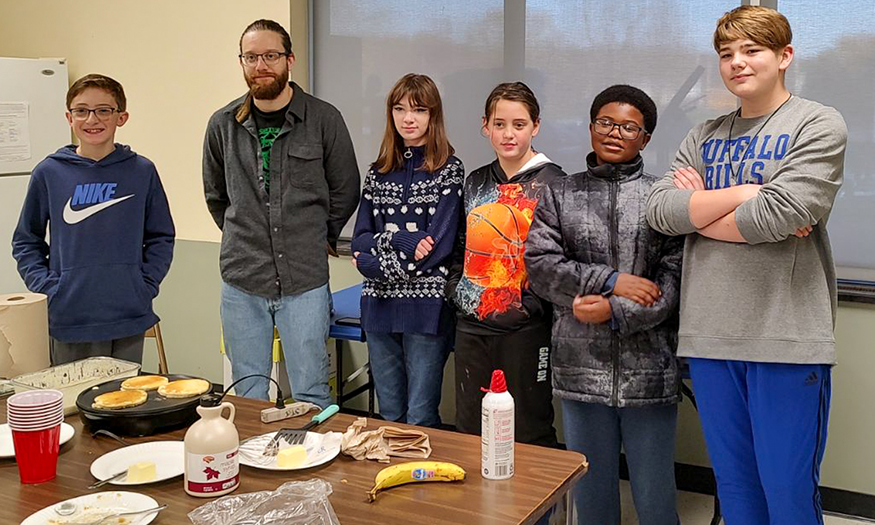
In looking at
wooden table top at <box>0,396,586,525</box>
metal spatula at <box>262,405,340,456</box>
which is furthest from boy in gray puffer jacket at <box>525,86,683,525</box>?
metal spatula at <box>262,405,340,456</box>

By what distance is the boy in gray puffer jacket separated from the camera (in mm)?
2387

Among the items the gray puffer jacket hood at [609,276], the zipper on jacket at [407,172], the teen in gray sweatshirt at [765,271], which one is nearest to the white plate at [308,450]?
the gray puffer jacket hood at [609,276]

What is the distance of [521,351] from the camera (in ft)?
8.50

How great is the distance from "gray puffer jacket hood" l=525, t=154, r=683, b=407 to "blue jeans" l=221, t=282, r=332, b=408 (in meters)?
0.89

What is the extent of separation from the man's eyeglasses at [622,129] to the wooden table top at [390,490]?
3.50ft

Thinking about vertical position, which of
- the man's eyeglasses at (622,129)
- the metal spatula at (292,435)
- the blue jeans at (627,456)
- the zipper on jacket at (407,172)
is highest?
the man's eyeglasses at (622,129)

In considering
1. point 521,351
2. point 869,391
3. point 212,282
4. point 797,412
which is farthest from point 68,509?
point 212,282

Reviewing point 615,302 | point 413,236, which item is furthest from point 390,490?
point 413,236

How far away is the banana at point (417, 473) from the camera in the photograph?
1.54 meters

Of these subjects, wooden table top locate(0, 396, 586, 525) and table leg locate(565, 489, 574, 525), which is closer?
wooden table top locate(0, 396, 586, 525)

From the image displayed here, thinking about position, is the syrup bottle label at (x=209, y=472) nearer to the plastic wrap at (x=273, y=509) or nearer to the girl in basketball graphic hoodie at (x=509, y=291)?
the plastic wrap at (x=273, y=509)

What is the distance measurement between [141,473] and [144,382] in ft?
1.34

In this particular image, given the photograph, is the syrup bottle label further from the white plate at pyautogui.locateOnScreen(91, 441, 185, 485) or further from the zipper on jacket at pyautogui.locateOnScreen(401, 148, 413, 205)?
the zipper on jacket at pyautogui.locateOnScreen(401, 148, 413, 205)

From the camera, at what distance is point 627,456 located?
8.25 feet
